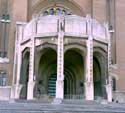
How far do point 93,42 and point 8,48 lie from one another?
8.43m

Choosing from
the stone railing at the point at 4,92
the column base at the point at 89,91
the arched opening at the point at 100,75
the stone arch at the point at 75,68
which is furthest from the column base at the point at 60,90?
the stone railing at the point at 4,92

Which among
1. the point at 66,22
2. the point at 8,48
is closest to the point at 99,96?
the point at 66,22

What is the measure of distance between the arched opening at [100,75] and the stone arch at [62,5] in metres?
6.91

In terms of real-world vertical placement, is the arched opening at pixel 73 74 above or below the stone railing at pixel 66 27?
below

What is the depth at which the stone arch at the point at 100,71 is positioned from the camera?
2519cm

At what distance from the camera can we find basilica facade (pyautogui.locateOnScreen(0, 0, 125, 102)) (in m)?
23.8

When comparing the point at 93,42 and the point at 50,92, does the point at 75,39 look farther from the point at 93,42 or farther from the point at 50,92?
the point at 50,92

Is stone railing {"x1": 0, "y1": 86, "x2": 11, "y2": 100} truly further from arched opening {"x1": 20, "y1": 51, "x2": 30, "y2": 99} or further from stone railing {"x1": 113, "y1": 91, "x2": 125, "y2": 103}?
stone railing {"x1": 113, "y1": 91, "x2": 125, "y2": 103}

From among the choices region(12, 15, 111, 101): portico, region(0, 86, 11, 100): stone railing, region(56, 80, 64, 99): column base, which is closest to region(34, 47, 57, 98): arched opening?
region(12, 15, 111, 101): portico

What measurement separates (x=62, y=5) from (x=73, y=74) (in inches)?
303

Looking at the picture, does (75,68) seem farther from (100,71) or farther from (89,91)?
(89,91)

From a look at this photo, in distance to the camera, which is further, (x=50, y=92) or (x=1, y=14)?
(x=1, y=14)

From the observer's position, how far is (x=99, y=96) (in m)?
25.8

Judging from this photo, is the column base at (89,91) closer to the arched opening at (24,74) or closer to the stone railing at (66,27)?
the stone railing at (66,27)
